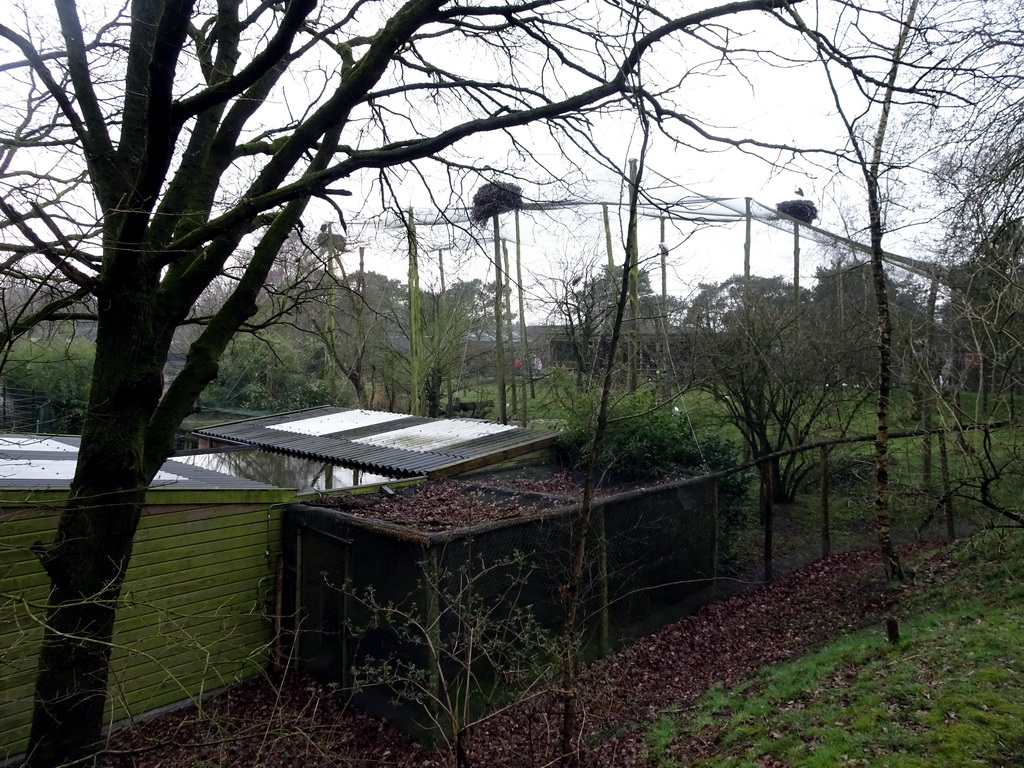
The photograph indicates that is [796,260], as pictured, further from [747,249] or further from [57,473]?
[57,473]

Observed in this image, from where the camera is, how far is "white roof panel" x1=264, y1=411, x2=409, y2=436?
40.2ft

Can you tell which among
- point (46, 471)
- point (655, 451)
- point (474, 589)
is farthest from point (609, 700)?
point (46, 471)

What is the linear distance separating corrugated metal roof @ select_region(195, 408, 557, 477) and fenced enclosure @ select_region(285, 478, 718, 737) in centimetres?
106

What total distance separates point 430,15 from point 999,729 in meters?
5.38

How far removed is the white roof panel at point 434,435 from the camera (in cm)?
1007

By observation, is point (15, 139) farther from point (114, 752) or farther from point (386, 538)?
point (386, 538)

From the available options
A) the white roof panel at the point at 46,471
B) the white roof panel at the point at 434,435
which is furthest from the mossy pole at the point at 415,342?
the white roof panel at the point at 46,471

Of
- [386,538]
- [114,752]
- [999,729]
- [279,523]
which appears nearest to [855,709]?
[999,729]

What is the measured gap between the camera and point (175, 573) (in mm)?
6461

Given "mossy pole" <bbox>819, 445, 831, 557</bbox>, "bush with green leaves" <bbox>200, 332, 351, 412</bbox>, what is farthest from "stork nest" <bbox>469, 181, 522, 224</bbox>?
"bush with green leaves" <bbox>200, 332, 351, 412</bbox>

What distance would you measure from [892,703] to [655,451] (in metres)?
Result: 4.95

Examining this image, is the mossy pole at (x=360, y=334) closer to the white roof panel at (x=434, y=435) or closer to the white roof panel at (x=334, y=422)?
the white roof panel at (x=334, y=422)

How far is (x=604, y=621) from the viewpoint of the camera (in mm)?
6660

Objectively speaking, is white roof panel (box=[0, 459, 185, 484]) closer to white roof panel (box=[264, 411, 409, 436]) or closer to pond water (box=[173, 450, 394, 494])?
pond water (box=[173, 450, 394, 494])
